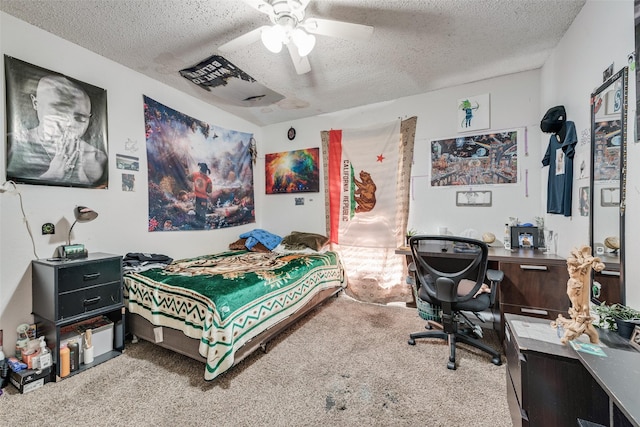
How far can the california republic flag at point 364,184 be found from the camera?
11.2 feet

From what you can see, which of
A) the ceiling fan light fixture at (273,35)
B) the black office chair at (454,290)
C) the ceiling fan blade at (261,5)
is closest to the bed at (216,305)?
the black office chair at (454,290)

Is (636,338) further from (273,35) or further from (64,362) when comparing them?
(64,362)

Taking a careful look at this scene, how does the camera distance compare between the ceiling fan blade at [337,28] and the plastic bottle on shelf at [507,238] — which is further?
the plastic bottle on shelf at [507,238]

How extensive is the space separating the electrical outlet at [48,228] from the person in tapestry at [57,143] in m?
0.35

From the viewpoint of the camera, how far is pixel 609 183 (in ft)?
4.72

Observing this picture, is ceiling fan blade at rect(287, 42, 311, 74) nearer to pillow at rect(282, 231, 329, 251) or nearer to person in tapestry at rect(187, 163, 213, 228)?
person in tapestry at rect(187, 163, 213, 228)

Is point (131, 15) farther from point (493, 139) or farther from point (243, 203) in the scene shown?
point (493, 139)

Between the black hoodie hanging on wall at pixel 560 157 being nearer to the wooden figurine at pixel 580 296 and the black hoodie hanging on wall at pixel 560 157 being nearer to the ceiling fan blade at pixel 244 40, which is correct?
the wooden figurine at pixel 580 296

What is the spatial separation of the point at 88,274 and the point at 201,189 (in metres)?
1.60

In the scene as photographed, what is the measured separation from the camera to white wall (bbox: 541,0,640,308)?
1.23m

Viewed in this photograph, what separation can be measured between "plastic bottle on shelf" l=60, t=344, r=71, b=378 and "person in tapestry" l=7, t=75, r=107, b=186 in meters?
1.29

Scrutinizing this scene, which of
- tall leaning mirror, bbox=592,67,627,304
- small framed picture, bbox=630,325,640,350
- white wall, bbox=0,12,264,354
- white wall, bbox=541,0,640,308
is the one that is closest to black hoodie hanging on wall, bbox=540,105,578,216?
white wall, bbox=541,0,640,308

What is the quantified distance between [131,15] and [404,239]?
337cm

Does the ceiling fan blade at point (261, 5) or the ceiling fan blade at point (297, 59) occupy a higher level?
the ceiling fan blade at point (261, 5)
